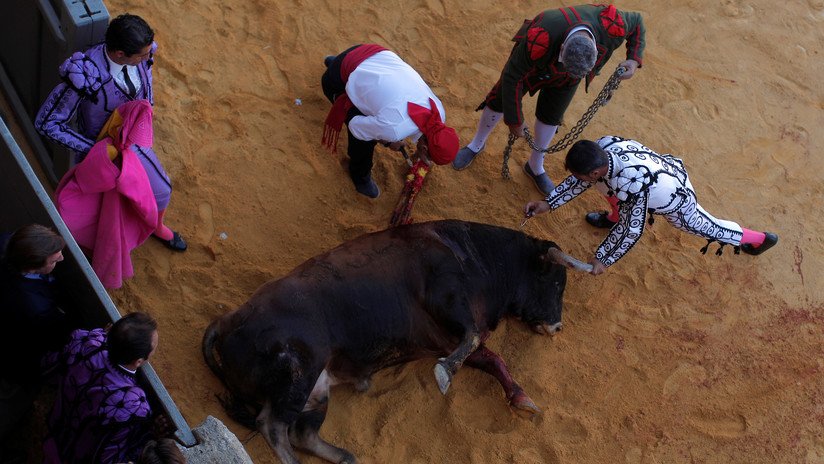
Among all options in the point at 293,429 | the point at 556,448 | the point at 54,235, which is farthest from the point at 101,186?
the point at 556,448

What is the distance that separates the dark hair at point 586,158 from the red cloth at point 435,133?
69 centimetres

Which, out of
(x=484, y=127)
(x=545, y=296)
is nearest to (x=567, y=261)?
(x=545, y=296)

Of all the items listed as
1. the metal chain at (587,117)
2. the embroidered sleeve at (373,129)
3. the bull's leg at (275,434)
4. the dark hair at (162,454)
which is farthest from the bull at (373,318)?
the dark hair at (162,454)

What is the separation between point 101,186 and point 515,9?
4449 mm

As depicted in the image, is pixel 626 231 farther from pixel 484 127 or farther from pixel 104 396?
pixel 104 396

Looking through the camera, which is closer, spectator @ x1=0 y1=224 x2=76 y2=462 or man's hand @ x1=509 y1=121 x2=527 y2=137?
spectator @ x1=0 y1=224 x2=76 y2=462

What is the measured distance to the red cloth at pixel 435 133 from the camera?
4293mm

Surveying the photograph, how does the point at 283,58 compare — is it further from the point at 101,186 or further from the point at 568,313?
the point at 568,313

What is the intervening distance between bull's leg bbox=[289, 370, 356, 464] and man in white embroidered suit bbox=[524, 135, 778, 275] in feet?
6.21

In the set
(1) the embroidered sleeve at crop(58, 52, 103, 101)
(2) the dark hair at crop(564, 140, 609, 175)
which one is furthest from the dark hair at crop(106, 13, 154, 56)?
(2) the dark hair at crop(564, 140, 609, 175)

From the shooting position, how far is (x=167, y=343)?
4.43 metres

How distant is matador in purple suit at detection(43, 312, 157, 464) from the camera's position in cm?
303

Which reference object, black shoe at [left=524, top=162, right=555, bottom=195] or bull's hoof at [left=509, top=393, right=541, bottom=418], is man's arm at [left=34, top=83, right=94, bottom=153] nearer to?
bull's hoof at [left=509, top=393, right=541, bottom=418]

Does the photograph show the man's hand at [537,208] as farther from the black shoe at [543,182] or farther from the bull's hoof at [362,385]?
the bull's hoof at [362,385]
